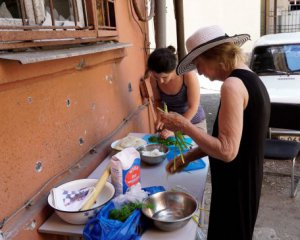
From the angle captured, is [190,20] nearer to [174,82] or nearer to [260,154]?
[174,82]

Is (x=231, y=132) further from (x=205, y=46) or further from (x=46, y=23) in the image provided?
(x=46, y=23)

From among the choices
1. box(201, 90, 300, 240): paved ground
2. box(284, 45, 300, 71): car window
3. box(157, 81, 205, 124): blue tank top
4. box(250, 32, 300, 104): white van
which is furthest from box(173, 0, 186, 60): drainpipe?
box(157, 81, 205, 124): blue tank top

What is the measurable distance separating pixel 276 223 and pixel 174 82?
5.68 feet

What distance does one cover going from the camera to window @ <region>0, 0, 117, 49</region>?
1539 millimetres

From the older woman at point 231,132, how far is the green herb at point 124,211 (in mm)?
456

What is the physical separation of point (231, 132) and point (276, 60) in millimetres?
3825

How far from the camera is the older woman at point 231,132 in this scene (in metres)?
1.48

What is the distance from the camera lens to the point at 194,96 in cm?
293

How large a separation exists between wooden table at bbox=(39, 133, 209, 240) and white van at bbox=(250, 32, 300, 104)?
278 cm

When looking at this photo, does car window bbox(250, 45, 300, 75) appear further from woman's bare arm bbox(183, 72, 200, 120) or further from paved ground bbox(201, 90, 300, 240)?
woman's bare arm bbox(183, 72, 200, 120)

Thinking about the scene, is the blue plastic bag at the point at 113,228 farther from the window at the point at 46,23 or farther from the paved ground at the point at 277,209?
the paved ground at the point at 277,209

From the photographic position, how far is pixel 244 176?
65.2 inches

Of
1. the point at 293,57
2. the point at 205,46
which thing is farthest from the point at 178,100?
the point at 293,57

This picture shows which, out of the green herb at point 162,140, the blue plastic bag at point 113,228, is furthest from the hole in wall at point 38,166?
the green herb at point 162,140
